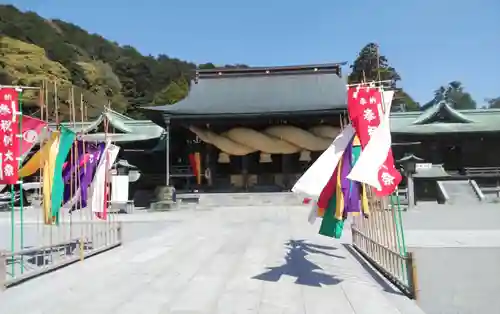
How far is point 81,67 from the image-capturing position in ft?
232

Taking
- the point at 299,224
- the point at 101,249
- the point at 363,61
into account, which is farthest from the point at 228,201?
the point at 363,61

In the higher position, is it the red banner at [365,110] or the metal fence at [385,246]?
the red banner at [365,110]

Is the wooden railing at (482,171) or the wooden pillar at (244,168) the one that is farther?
the wooden pillar at (244,168)

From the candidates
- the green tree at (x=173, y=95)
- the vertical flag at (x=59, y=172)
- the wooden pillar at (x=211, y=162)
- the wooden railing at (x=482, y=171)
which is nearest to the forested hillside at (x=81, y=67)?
the green tree at (x=173, y=95)

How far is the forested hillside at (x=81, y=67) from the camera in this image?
2303 inches

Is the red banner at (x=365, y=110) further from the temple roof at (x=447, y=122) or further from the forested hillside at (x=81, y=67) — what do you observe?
the forested hillside at (x=81, y=67)

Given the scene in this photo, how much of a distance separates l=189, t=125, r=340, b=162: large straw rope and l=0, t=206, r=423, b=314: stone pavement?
578 inches

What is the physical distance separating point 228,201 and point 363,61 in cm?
4223

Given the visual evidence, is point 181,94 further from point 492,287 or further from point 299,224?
point 492,287

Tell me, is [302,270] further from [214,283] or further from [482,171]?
[482,171]

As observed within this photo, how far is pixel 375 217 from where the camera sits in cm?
790

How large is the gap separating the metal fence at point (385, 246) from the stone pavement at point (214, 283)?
0.87ft

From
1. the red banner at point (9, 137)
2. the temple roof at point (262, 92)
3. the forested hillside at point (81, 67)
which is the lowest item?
the red banner at point (9, 137)

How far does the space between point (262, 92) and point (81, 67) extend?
5254 cm
